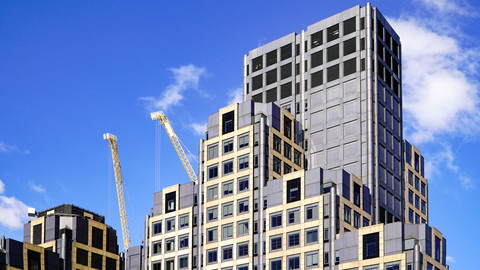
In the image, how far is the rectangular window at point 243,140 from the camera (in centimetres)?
18412

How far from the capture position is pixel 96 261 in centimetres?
19812

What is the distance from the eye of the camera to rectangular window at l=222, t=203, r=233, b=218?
18162cm

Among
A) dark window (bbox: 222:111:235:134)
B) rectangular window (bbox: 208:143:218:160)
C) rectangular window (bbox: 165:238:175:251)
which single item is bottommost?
rectangular window (bbox: 165:238:175:251)

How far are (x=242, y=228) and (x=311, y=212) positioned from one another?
15446 mm

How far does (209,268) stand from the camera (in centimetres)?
17925

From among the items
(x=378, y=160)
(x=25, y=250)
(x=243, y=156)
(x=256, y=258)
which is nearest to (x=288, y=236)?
(x=256, y=258)

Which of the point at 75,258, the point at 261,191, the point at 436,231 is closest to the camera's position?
the point at 436,231

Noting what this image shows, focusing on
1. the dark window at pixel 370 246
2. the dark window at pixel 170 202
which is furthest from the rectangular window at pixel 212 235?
the dark window at pixel 370 246

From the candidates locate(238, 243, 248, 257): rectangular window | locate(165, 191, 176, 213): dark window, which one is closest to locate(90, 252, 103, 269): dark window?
locate(165, 191, 176, 213): dark window

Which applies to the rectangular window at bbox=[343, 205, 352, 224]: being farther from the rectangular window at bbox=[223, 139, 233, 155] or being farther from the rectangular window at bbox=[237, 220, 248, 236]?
the rectangular window at bbox=[223, 139, 233, 155]

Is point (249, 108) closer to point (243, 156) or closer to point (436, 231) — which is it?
point (243, 156)

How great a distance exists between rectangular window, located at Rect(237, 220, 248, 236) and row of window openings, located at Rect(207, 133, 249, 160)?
15.1 meters

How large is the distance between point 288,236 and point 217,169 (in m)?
23.6

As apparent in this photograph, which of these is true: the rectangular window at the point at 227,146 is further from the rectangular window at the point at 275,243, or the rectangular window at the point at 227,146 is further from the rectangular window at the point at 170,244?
the rectangular window at the point at 275,243
